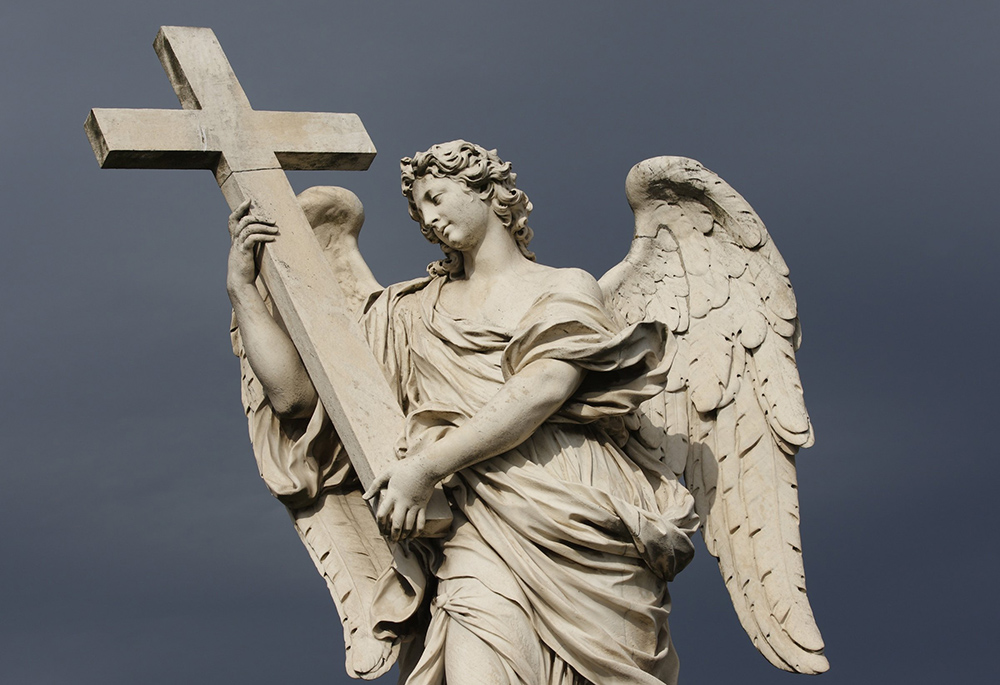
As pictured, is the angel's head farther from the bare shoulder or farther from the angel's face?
the bare shoulder

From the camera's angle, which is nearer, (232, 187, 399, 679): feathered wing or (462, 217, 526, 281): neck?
(462, 217, 526, 281): neck

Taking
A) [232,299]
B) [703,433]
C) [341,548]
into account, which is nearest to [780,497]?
[703,433]

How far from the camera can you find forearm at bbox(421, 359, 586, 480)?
27.3 ft

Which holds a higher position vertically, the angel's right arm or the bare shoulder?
the angel's right arm

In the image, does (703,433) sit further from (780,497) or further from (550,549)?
(550,549)

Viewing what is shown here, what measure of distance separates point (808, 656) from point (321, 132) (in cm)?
305

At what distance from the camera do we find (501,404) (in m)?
8.44

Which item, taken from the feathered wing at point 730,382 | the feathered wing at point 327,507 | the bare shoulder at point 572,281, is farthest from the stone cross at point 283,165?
the feathered wing at point 730,382

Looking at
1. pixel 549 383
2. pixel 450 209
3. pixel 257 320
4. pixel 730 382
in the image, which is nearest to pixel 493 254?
pixel 450 209

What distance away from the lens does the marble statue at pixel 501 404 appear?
328 inches

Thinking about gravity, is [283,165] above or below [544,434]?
above

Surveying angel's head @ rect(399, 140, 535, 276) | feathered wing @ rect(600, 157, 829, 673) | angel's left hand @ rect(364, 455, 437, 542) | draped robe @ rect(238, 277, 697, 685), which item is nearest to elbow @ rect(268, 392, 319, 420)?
draped robe @ rect(238, 277, 697, 685)

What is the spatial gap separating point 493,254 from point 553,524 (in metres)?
1.31

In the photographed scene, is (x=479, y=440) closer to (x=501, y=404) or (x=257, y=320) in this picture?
(x=501, y=404)
